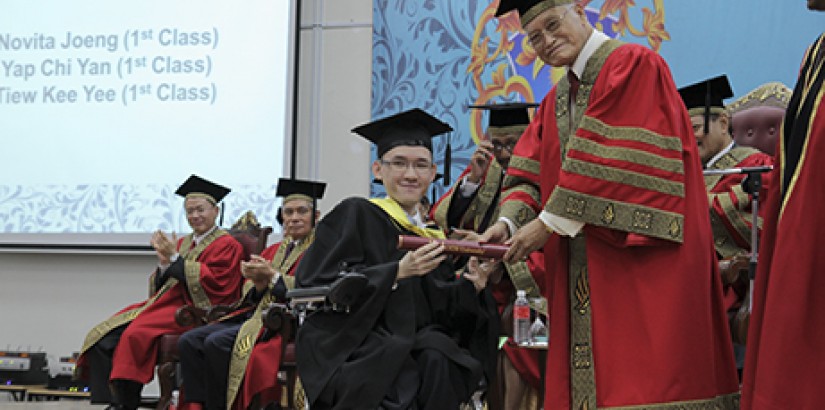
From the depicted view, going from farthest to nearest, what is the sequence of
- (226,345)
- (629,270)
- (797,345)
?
(226,345)
(629,270)
(797,345)

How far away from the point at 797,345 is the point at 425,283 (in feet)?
6.44

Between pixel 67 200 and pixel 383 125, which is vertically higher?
pixel 383 125

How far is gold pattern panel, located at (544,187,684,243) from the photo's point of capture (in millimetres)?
2787

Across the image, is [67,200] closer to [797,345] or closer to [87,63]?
[87,63]

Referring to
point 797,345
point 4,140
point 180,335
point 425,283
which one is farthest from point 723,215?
point 4,140

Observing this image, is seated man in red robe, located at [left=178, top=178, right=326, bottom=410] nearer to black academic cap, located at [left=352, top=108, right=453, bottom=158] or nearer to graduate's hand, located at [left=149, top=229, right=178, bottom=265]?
graduate's hand, located at [left=149, top=229, right=178, bottom=265]

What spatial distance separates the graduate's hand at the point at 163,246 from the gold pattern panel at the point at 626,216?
4.15 m

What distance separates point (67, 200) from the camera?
28.0 feet

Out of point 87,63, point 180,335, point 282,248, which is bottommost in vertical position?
point 180,335

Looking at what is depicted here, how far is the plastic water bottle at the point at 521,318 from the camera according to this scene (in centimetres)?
423

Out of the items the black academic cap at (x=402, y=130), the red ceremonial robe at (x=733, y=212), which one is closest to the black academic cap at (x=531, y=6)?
the black academic cap at (x=402, y=130)

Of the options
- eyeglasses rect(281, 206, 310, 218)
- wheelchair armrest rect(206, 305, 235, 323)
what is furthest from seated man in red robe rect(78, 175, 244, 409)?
eyeglasses rect(281, 206, 310, 218)

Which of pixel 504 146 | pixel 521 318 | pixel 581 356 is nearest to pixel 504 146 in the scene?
pixel 504 146

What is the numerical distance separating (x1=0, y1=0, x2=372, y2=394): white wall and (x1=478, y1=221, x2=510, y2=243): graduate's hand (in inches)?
189
